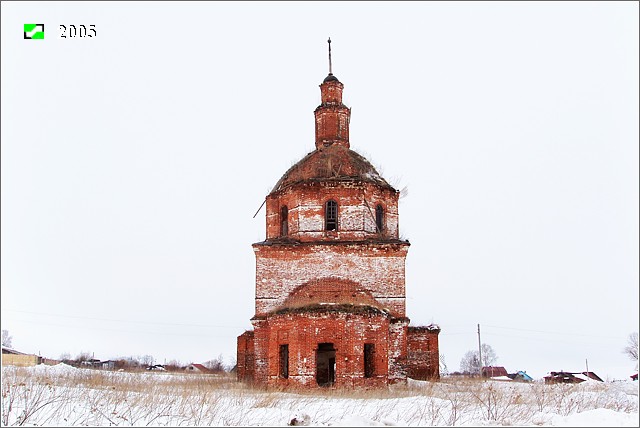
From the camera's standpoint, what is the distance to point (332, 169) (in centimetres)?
2197

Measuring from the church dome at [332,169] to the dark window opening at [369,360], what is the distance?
537 cm

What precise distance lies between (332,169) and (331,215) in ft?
5.10

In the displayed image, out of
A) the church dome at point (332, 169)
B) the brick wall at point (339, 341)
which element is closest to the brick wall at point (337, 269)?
the brick wall at point (339, 341)

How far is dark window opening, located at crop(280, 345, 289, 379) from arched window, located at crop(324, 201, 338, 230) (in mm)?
4096

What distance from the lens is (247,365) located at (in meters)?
21.7

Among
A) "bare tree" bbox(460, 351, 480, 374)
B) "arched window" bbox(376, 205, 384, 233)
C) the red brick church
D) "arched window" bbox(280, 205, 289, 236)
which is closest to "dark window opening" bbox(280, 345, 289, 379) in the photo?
the red brick church

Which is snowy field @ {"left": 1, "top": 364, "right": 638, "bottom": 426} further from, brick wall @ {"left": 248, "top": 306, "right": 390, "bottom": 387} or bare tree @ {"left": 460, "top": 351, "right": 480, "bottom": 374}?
bare tree @ {"left": 460, "top": 351, "right": 480, "bottom": 374}

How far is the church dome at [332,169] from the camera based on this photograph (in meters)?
21.8

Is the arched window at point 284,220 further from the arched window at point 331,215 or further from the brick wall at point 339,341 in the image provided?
the brick wall at point 339,341

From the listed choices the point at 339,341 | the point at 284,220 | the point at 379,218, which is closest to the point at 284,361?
the point at 339,341

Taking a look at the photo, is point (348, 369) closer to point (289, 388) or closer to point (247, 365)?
point (289, 388)

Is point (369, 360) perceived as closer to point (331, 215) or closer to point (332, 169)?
point (331, 215)

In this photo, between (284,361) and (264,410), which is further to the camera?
(284,361)

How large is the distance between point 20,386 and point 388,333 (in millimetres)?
10168
